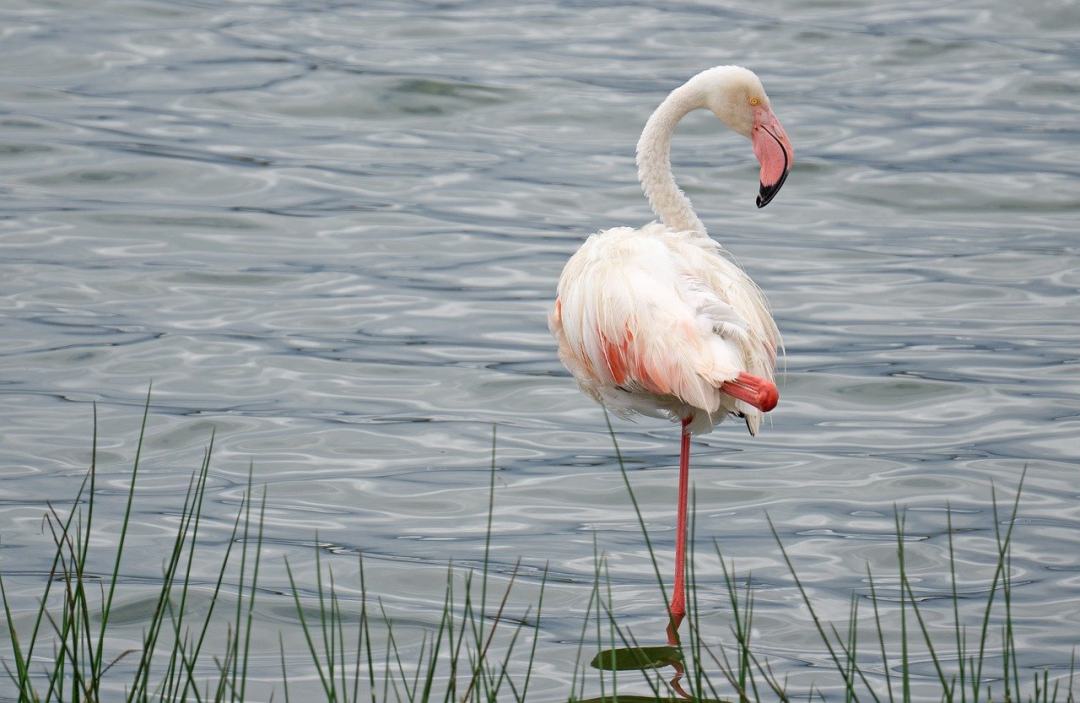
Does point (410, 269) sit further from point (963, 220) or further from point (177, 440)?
point (963, 220)

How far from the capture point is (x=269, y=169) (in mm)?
11883

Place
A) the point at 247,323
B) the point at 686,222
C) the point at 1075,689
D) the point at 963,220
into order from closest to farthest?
the point at 1075,689 → the point at 686,222 → the point at 247,323 → the point at 963,220

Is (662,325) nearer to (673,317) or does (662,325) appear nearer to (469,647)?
(673,317)

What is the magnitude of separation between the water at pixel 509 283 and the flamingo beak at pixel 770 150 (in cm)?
133

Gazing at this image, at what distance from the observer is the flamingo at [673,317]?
463 cm

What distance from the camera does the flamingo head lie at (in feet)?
18.9

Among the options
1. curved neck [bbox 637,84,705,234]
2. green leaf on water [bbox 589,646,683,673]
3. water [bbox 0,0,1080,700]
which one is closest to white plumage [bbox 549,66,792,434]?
curved neck [bbox 637,84,705,234]

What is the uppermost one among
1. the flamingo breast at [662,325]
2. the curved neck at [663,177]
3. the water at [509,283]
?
Answer: the curved neck at [663,177]

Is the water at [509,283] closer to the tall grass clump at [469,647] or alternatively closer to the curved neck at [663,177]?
the tall grass clump at [469,647]

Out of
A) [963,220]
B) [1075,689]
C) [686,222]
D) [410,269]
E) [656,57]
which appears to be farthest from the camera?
[656,57]

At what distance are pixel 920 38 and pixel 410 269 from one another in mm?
6773

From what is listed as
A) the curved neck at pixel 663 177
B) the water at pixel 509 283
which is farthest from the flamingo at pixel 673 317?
the water at pixel 509 283

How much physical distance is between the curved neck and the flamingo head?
0.16 m

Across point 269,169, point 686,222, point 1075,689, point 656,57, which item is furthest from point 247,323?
point 656,57
